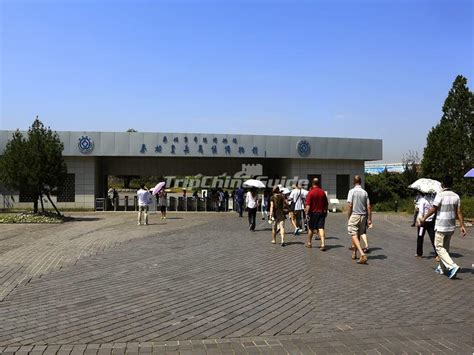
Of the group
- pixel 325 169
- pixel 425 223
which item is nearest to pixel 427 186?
pixel 425 223

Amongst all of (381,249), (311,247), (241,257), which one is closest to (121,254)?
(241,257)

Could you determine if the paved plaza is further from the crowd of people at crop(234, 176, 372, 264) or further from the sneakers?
the crowd of people at crop(234, 176, 372, 264)

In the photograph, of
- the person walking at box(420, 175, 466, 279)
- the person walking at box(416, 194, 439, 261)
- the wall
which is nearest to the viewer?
the person walking at box(420, 175, 466, 279)

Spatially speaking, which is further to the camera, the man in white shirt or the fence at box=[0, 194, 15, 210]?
the fence at box=[0, 194, 15, 210]

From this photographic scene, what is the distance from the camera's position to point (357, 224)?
31.6ft

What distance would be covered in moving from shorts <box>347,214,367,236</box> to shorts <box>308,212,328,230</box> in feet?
4.11

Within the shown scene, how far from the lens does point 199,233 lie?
14.8 metres

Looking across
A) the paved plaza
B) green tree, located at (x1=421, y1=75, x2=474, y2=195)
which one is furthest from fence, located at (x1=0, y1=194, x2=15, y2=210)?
green tree, located at (x1=421, y1=75, x2=474, y2=195)

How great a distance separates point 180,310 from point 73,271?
330 centimetres

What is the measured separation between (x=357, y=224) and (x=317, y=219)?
4.89 feet

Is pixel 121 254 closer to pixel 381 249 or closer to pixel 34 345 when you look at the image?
pixel 34 345

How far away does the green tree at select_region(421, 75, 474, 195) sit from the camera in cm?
2669

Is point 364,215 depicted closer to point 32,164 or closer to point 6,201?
point 32,164

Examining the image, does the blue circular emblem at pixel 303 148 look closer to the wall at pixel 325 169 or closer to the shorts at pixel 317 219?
the wall at pixel 325 169
